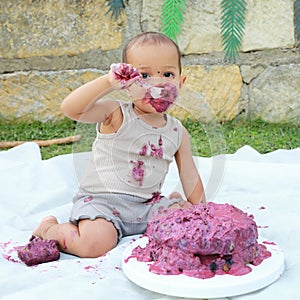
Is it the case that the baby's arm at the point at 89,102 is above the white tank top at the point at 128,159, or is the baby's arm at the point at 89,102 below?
above

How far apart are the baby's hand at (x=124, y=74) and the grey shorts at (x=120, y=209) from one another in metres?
0.29

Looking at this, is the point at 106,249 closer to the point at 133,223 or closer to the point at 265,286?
the point at 133,223

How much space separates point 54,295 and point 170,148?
56 cm

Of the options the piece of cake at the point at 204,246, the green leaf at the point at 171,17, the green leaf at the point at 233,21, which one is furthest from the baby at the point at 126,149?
the green leaf at the point at 171,17

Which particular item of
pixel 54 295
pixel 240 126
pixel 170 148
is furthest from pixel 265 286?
pixel 240 126

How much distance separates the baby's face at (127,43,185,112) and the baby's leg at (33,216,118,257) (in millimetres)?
288

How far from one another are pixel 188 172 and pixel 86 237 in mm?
372

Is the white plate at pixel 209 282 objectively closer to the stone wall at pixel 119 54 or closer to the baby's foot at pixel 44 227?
the baby's foot at pixel 44 227

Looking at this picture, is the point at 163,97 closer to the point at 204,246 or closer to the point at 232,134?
the point at 204,246

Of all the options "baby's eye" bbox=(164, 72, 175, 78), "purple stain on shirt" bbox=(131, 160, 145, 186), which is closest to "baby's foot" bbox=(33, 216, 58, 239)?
"purple stain on shirt" bbox=(131, 160, 145, 186)

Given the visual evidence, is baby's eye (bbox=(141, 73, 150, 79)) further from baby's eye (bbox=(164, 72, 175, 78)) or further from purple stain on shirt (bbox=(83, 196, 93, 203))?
purple stain on shirt (bbox=(83, 196, 93, 203))

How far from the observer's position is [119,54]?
2.57 metres

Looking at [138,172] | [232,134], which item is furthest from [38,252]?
[232,134]

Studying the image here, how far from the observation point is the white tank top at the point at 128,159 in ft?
4.51
